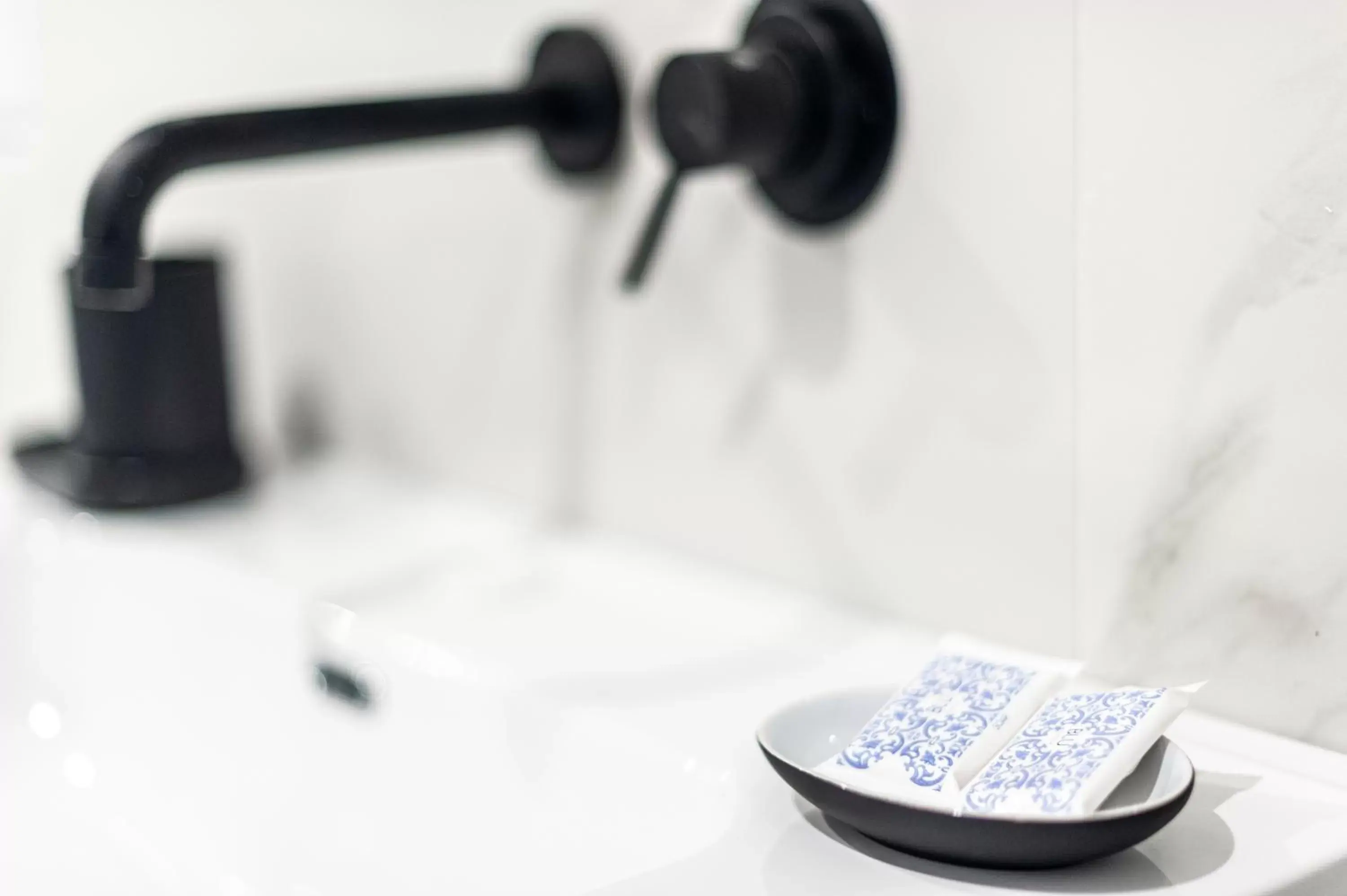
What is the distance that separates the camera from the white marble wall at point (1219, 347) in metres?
0.43

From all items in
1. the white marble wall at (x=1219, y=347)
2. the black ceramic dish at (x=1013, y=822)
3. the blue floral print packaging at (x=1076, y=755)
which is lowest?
the black ceramic dish at (x=1013, y=822)

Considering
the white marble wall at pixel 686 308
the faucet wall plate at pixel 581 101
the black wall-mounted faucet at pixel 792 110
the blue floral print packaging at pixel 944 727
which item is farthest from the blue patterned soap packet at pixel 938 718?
the faucet wall plate at pixel 581 101

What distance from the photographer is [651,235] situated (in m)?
0.57

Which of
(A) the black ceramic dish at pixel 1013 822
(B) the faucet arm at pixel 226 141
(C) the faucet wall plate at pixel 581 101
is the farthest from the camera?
(C) the faucet wall plate at pixel 581 101

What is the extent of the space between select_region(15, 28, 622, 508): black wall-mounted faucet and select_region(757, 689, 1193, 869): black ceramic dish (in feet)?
0.94

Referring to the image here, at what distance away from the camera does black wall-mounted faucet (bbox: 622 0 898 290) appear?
20.4 inches

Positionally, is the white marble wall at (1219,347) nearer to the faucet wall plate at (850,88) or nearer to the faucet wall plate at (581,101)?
the faucet wall plate at (850,88)

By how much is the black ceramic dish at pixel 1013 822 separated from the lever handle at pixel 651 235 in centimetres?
22

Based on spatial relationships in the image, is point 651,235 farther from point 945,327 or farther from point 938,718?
point 938,718

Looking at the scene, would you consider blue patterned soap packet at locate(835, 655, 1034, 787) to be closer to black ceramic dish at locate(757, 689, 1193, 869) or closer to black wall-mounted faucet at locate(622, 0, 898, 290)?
black ceramic dish at locate(757, 689, 1193, 869)

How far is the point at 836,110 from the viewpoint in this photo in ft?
1.80

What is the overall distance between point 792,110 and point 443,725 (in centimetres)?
27

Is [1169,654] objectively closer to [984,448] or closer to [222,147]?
[984,448]

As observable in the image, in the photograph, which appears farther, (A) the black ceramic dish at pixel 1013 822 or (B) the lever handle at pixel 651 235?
(B) the lever handle at pixel 651 235
